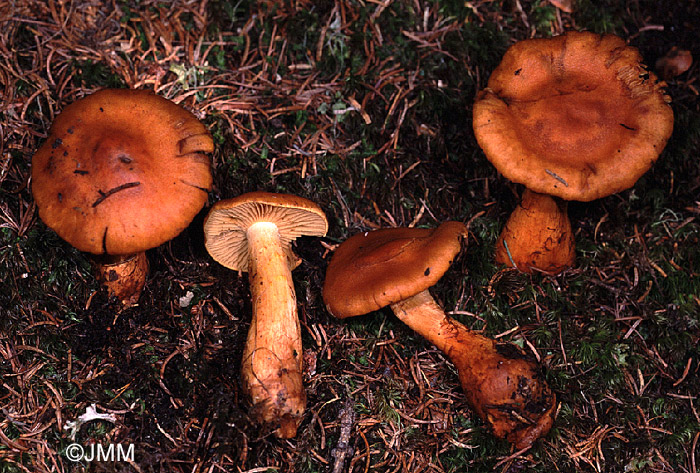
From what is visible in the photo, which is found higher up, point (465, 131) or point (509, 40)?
point (509, 40)

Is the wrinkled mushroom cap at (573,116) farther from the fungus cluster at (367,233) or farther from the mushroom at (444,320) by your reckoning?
the mushroom at (444,320)

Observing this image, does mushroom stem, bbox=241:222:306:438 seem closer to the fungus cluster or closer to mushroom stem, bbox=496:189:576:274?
the fungus cluster

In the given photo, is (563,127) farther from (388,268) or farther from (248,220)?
(248,220)

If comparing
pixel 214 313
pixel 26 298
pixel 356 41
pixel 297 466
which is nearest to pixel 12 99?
pixel 26 298

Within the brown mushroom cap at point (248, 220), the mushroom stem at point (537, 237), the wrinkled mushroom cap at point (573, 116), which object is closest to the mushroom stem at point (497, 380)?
the mushroom stem at point (537, 237)

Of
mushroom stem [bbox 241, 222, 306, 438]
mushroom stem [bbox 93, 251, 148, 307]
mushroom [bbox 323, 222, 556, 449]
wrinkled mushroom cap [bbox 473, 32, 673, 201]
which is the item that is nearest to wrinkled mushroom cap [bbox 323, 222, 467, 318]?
mushroom [bbox 323, 222, 556, 449]

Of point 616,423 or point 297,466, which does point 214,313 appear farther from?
point 616,423
